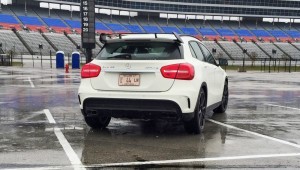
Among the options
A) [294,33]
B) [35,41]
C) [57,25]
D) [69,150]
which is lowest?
[294,33]

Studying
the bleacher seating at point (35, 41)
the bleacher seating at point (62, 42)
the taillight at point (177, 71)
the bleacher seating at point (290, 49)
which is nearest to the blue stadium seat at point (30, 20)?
the bleacher seating at point (62, 42)

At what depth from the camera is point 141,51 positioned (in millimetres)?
5914

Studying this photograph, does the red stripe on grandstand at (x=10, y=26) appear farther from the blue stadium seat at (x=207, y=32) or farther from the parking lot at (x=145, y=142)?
the parking lot at (x=145, y=142)

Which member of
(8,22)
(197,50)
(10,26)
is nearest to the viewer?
(197,50)

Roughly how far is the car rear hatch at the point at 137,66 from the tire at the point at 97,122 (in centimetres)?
76

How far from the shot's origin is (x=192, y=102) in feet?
18.9

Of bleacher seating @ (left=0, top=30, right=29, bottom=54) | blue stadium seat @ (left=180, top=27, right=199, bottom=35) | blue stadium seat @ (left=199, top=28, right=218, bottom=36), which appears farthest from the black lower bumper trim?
blue stadium seat @ (left=199, top=28, right=218, bottom=36)

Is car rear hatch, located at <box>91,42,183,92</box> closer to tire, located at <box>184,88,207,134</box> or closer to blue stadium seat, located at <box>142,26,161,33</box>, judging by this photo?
tire, located at <box>184,88,207,134</box>

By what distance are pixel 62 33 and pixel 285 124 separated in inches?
2280

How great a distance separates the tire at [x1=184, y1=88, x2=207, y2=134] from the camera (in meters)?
6.00

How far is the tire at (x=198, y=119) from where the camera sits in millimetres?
5996

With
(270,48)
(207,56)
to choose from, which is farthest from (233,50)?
(207,56)

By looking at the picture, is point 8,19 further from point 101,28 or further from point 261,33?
point 261,33

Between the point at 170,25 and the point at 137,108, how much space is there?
2998 inches
